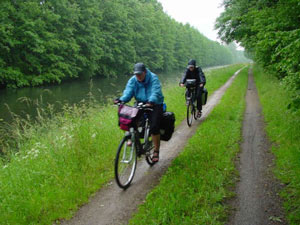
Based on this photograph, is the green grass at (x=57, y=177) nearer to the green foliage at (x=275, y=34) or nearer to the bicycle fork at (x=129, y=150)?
the bicycle fork at (x=129, y=150)

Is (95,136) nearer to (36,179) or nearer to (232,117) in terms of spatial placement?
(36,179)

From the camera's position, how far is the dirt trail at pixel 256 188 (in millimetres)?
3603

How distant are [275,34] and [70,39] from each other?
97.5 feet

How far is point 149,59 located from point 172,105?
4360cm

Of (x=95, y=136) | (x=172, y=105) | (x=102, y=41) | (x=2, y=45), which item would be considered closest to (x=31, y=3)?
(x=2, y=45)

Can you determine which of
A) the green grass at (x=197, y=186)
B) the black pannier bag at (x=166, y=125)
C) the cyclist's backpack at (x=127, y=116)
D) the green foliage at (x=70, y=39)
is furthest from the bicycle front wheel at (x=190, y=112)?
the green foliage at (x=70, y=39)

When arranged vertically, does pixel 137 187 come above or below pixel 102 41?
below

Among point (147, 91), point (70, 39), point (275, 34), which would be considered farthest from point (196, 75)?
point (70, 39)

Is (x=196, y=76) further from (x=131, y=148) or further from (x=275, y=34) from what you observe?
(x=131, y=148)

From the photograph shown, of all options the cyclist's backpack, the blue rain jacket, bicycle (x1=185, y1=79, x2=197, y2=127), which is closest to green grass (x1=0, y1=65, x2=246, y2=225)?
the cyclist's backpack

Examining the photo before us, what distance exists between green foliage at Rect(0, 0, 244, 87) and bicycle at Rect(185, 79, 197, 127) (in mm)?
19682

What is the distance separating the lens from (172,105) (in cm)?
1211

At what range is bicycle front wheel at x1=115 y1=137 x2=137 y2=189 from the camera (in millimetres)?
4531

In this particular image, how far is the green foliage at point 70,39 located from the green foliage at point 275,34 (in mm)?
18269
